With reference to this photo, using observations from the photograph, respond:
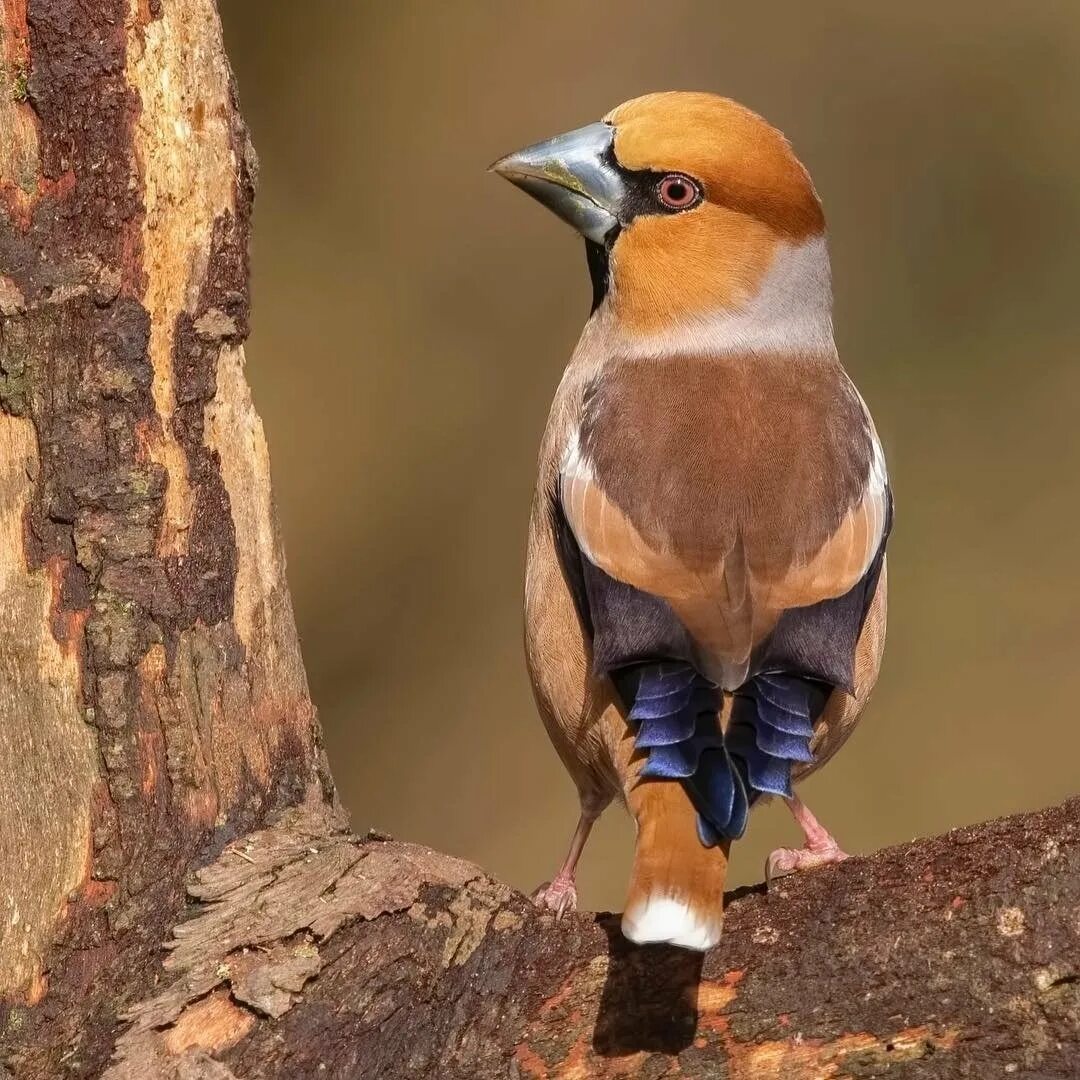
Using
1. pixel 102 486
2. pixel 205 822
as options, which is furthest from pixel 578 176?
pixel 205 822

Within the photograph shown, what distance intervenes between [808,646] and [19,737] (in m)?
1.64

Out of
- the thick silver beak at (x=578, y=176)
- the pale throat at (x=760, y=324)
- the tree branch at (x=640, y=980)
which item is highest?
the thick silver beak at (x=578, y=176)

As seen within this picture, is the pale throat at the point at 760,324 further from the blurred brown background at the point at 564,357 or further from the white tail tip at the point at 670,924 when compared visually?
the blurred brown background at the point at 564,357

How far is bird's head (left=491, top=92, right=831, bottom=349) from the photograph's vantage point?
169 inches

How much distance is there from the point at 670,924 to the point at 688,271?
6.71 ft

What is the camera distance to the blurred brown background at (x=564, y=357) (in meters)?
7.78

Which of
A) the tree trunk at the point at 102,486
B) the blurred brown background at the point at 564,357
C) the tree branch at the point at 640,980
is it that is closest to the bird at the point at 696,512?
the tree branch at the point at 640,980

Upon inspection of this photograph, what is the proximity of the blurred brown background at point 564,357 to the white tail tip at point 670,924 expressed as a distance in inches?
185

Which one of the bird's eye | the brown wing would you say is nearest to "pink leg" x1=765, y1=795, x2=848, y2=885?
the brown wing

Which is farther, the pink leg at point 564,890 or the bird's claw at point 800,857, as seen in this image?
the bird's claw at point 800,857

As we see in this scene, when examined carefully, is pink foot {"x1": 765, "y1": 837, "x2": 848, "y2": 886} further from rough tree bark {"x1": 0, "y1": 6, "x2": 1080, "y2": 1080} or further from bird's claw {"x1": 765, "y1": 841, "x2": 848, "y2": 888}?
rough tree bark {"x1": 0, "y1": 6, "x2": 1080, "y2": 1080}

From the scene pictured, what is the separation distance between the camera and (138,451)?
349cm

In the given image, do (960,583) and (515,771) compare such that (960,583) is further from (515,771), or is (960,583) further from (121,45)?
(121,45)

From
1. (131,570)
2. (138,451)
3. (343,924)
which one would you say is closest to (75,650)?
(131,570)
